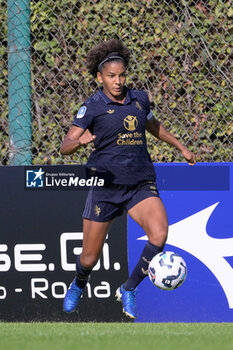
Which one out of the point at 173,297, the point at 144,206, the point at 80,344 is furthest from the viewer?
the point at 173,297

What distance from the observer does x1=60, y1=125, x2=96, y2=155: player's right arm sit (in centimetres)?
622

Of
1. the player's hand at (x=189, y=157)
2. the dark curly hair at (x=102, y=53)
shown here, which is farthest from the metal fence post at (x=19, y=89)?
the player's hand at (x=189, y=157)

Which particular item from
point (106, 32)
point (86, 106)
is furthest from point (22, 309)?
point (106, 32)

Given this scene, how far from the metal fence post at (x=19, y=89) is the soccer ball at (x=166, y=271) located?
1879mm

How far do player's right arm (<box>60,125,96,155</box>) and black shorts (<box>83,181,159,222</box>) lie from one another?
1.66ft

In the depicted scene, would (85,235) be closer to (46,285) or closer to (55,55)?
(46,285)

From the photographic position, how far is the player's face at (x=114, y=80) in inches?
272

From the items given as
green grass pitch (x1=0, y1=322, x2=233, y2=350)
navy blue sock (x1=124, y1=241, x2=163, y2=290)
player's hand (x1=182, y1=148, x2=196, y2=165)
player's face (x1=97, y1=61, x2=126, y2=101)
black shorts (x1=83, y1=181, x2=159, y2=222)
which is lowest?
green grass pitch (x1=0, y1=322, x2=233, y2=350)

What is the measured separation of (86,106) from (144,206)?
0.96 meters

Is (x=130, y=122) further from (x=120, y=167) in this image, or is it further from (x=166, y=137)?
(x=166, y=137)

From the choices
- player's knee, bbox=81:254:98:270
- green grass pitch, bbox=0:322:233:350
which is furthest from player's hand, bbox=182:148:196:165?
green grass pitch, bbox=0:322:233:350

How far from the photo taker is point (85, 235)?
711 cm

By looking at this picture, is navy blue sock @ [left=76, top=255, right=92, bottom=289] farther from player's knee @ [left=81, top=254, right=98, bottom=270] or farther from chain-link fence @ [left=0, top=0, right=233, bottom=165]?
chain-link fence @ [left=0, top=0, right=233, bottom=165]

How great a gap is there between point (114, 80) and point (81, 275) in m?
1.70
